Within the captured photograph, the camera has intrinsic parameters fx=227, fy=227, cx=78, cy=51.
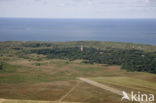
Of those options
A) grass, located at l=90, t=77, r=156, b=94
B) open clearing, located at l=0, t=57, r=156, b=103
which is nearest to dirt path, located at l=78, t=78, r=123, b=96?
open clearing, located at l=0, t=57, r=156, b=103

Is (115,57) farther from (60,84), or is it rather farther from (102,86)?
(60,84)

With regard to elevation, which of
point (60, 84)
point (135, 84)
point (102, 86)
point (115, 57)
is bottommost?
point (135, 84)

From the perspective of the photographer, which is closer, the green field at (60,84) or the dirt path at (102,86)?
the green field at (60,84)

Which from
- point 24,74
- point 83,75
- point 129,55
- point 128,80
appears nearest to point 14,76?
point 24,74

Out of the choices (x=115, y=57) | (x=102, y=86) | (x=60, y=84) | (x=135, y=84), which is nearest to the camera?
(x=102, y=86)

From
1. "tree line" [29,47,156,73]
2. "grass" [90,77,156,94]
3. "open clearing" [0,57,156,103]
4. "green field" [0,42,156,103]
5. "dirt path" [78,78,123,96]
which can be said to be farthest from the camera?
"tree line" [29,47,156,73]

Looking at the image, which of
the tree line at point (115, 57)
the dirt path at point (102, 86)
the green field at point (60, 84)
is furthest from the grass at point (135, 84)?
the tree line at point (115, 57)

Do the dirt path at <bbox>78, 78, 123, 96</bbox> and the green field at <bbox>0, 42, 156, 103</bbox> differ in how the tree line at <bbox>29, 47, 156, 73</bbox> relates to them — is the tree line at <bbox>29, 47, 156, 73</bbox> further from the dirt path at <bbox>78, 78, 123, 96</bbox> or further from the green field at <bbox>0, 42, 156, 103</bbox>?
the dirt path at <bbox>78, 78, 123, 96</bbox>

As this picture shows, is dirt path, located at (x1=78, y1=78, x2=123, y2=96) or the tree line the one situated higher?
the tree line

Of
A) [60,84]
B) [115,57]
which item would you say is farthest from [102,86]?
[115,57]

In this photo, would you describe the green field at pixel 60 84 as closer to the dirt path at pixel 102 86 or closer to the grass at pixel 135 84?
the grass at pixel 135 84

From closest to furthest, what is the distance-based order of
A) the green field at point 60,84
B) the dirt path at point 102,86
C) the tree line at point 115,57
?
the green field at point 60,84 < the dirt path at point 102,86 < the tree line at point 115,57

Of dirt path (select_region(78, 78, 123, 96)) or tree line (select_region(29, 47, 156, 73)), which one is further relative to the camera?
tree line (select_region(29, 47, 156, 73))
